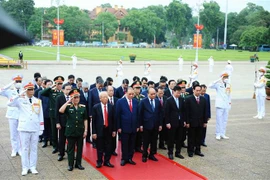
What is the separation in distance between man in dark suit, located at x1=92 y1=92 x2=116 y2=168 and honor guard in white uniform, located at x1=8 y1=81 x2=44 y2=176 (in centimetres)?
114

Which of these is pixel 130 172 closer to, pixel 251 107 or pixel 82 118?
pixel 82 118

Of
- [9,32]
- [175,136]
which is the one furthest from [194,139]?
[9,32]

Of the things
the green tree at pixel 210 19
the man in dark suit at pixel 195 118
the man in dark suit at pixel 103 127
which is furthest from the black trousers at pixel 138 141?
the green tree at pixel 210 19

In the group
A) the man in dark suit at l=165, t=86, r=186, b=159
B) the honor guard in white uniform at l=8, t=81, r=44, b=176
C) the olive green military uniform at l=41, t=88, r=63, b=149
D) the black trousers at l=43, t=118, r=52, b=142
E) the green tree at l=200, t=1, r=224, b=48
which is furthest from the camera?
the green tree at l=200, t=1, r=224, b=48

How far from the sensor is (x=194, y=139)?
779 cm

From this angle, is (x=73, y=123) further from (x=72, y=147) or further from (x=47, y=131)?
(x=47, y=131)

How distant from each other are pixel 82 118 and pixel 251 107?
10.5m

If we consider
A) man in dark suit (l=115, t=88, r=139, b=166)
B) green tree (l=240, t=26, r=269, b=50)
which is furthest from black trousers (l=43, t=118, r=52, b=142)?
green tree (l=240, t=26, r=269, b=50)

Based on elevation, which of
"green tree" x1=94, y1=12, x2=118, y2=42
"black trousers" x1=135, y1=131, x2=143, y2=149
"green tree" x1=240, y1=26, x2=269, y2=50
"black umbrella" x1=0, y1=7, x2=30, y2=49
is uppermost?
"green tree" x1=94, y1=12, x2=118, y2=42

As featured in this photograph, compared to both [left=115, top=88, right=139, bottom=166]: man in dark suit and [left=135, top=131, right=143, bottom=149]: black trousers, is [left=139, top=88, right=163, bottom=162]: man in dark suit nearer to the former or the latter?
[left=115, top=88, right=139, bottom=166]: man in dark suit

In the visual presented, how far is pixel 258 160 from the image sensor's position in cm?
745

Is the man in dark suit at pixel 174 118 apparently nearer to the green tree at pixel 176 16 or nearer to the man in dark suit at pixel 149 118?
the man in dark suit at pixel 149 118

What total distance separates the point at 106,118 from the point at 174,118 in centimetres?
164

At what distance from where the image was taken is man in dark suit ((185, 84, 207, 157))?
7.60m
